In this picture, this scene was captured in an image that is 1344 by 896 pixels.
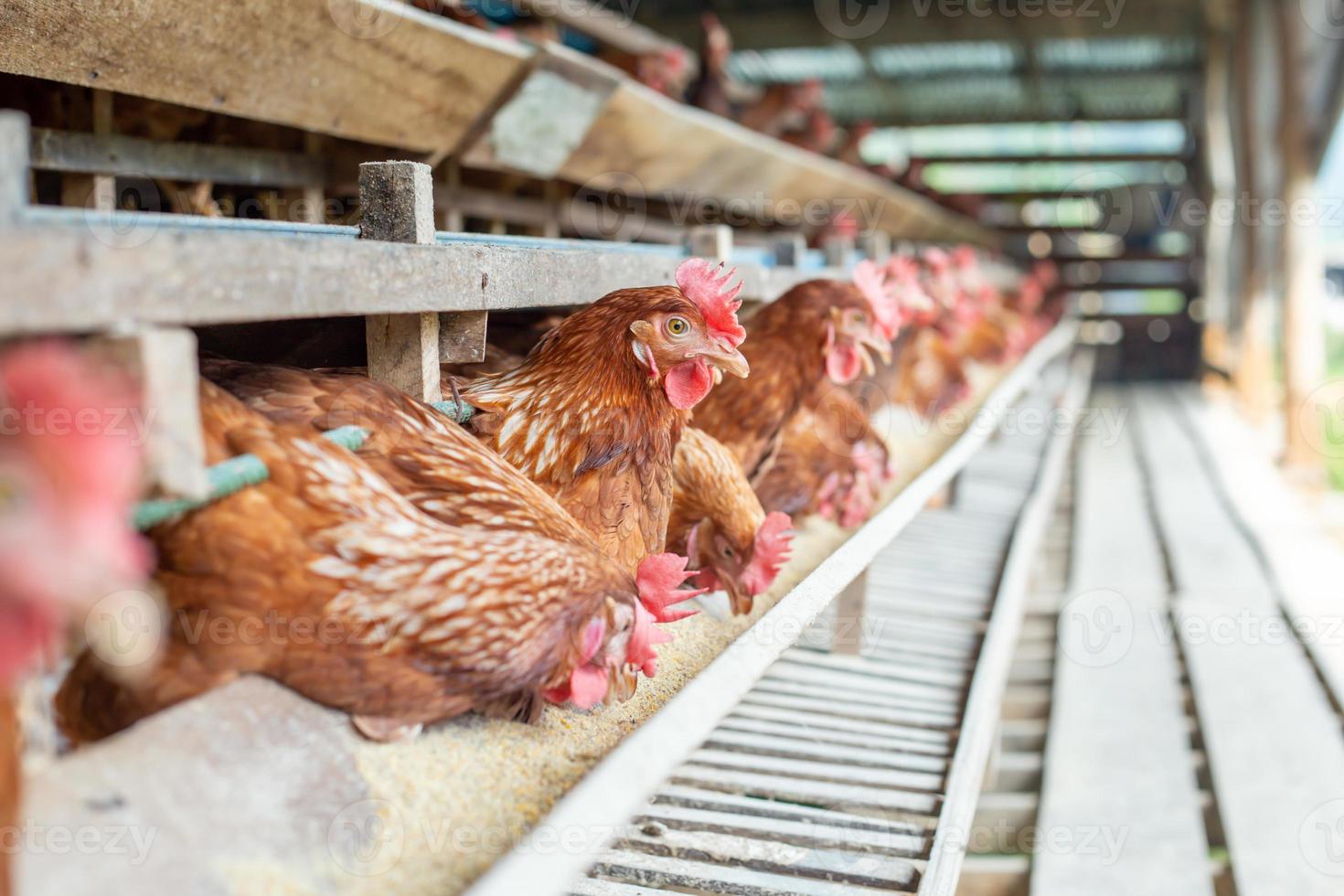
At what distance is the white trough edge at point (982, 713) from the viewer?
6.20 ft

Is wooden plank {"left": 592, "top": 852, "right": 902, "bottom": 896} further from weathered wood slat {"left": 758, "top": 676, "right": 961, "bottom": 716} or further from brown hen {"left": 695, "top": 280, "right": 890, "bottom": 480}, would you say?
weathered wood slat {"left": 758, "top": 676, "right": 961, "bottom": 716}

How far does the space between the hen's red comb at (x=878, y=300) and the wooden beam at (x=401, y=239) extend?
1.19m

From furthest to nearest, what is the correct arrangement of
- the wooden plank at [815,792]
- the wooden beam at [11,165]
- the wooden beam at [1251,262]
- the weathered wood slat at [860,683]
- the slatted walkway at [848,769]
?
the wooden beam at [1251,262] < the weathered wood slat at [860,683] < the wooden plank at [815,792] < the slatted walkway at [848,769] < the wooden beam at [11,165]

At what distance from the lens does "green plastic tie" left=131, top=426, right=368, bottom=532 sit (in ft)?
3.13

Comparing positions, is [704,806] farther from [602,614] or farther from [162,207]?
[162,207]

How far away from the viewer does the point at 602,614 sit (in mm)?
1234

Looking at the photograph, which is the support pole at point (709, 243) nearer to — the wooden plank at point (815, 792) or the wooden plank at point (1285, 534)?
the wooden plank at point (815, 792)

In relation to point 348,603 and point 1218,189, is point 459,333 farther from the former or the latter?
point 1218,189

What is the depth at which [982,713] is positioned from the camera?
2.51m

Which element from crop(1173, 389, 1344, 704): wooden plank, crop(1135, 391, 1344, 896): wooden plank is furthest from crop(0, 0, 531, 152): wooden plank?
crop(1173, 389, 1344, 704): wooden plank

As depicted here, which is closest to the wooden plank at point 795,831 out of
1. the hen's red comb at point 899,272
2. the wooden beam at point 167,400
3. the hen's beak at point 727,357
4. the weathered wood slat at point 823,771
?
the weathered wood slat at point 823,771

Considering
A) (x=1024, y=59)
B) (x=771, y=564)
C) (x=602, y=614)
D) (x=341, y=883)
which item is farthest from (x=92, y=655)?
(x=1024, y=59)

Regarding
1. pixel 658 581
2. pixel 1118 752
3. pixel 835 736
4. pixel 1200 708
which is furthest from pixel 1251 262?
pixel 658 581

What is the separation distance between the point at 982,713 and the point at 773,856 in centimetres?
79
